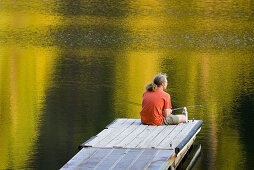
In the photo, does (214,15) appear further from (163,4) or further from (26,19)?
(26,19)

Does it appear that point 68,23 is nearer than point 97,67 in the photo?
No

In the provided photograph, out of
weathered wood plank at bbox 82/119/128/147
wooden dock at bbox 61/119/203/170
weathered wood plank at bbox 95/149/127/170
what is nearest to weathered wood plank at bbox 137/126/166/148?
wooden dock at bbox 61/119/203/170

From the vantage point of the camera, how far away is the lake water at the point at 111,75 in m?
11.6

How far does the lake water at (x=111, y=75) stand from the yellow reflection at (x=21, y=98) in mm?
23

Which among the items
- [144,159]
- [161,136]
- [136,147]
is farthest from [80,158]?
[161,136]

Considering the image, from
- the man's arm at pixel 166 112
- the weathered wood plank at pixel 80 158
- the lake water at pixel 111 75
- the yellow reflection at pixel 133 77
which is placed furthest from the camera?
the yellow reflection at pixel 133 77

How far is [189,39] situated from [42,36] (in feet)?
18.6

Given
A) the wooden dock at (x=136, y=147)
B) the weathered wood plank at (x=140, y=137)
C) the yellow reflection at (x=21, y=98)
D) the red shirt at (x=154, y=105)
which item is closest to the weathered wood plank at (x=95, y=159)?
the wooden dock at (x=136, y=147)

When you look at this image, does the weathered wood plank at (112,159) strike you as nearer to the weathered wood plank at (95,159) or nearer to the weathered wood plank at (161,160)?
the weathered wood plank at (95,159)

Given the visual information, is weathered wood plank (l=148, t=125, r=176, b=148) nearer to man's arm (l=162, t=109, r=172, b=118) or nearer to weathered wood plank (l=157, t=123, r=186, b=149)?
weathered wood plank (l=157, t=123, r=186, b=149)

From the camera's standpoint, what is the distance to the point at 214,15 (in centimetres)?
3431

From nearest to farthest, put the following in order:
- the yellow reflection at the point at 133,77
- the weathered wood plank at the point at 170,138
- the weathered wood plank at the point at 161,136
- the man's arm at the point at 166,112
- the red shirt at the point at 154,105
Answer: the weathered wood plank at the point at 170,138 < the weathered wood plank at the point at 161,136 < the red shirt at the point at 154,105 < the man's arm at the point at 166,112 < the yellow reflection at the point at 133,77

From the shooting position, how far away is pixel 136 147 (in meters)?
9.82

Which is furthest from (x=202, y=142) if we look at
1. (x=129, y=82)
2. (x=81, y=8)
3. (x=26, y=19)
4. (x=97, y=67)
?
(x=81, y=8)
